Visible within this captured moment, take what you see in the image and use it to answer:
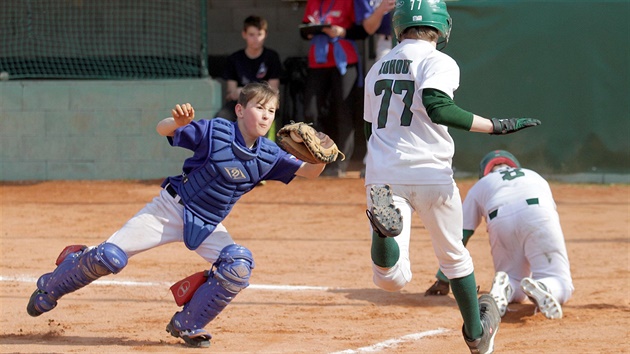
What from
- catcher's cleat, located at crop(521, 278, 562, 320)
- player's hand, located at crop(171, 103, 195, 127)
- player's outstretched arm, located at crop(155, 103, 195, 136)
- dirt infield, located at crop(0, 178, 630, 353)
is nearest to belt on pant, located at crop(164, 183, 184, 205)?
player's outstretched arm, located at crop(155, 103, 195, 136)

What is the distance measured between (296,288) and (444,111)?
302 centimetres

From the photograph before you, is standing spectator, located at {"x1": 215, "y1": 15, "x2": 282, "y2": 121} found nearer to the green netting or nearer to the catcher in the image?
the green netting

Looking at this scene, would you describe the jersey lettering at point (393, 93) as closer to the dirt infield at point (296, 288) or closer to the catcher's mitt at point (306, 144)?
the catcher's mitt at point (306, 144)

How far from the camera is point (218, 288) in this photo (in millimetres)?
5223

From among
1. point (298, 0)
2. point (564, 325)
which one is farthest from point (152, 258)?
point (298, 0)

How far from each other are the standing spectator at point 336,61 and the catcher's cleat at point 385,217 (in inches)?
277

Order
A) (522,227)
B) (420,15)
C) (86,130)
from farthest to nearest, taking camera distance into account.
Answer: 1. (86,130)
2. (522,227)
3. (420,15)

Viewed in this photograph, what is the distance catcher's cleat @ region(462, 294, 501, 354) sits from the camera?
15.8 feet

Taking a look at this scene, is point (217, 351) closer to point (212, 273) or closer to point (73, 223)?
point (212, 273)

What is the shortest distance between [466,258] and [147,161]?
7746 millimetres

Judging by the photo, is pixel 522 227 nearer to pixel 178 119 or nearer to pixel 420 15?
pixel 420 15

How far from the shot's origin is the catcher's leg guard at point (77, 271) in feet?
16.9

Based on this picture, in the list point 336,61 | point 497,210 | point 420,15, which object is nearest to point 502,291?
point 497,210

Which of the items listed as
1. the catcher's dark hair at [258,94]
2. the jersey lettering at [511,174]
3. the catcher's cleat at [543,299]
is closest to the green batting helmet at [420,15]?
the catcher's dark hair at [258,94]
